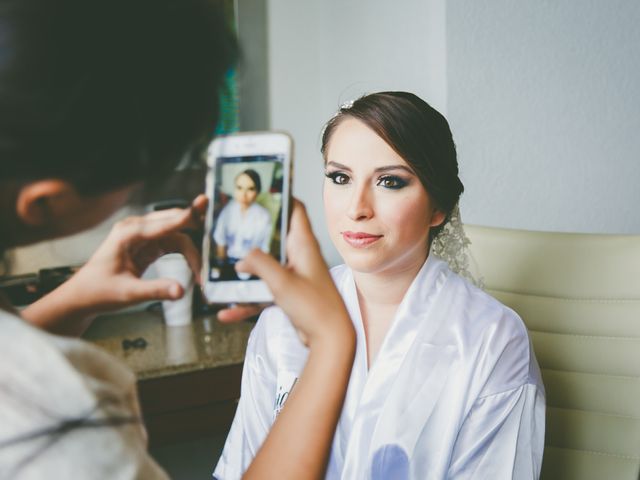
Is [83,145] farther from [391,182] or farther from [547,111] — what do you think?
[547,111]

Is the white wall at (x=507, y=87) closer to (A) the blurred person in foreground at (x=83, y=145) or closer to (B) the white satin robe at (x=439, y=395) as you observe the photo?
(B) the white satin robe at (x=439, y=395)

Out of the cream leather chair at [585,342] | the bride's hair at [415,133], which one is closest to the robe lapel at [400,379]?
the bride's hair at [415,133]

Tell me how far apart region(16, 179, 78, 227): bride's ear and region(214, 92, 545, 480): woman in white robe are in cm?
40

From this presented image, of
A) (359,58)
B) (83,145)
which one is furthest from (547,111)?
(83,145)

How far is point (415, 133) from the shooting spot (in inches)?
26.5

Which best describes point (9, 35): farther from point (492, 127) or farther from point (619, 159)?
point (619, 159)

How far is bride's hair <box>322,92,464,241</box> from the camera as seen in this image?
0.67 m

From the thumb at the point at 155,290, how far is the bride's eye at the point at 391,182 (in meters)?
0.36

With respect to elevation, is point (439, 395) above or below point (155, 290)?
below

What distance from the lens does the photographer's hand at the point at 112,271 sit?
1.19 ft

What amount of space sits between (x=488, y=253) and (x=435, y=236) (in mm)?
198

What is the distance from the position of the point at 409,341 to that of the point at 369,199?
0.16 m

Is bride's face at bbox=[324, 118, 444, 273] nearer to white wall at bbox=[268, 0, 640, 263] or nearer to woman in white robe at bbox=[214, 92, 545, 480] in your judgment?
woman in white robe at bbox=[214, 92, 545, 480]

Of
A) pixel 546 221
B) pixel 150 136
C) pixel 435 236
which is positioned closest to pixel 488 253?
pixel 435 236
